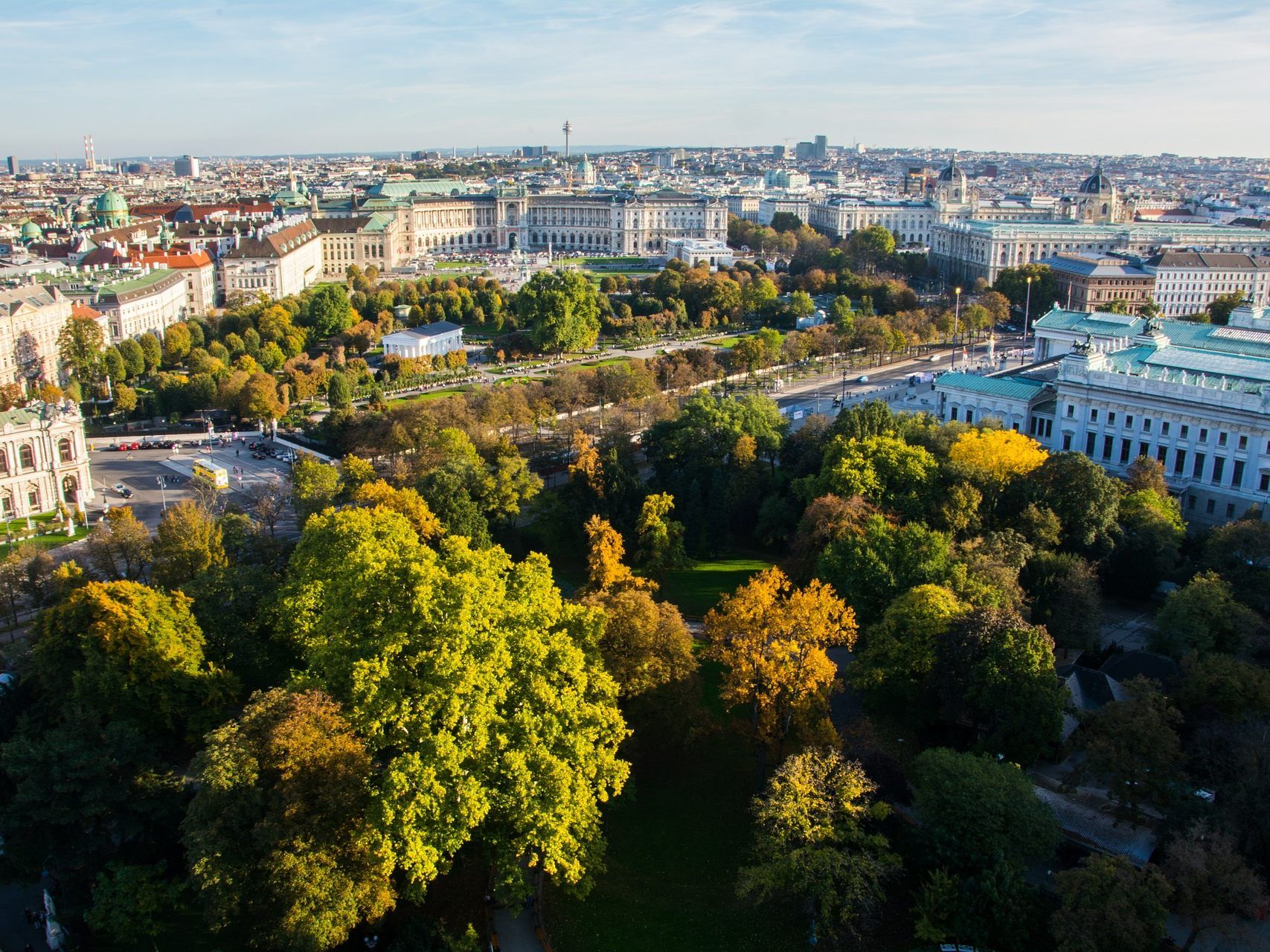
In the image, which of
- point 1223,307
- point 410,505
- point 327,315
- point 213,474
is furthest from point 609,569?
point 1223,307

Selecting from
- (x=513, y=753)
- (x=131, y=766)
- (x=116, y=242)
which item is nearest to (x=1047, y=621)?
(x=513, y=753)

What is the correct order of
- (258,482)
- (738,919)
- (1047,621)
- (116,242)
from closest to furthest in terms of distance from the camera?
(738,919) < (1047,621) < (258,482) < (116,242)

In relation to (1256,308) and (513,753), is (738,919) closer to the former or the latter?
(513,753)

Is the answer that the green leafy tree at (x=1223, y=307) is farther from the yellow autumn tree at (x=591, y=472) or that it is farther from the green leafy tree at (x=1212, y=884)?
the green leafy tree at (x=1212, y=884)

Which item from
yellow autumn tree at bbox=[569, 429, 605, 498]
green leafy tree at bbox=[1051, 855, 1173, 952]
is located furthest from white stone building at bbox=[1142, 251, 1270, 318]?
green leafy tree at bbox=[1051, 855, 1173, 952]

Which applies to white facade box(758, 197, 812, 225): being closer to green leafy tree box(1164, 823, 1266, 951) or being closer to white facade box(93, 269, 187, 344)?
white facade box(93, 269, 187, 344)

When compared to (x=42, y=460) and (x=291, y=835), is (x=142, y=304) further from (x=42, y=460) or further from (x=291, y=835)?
(x=291, y=835)
